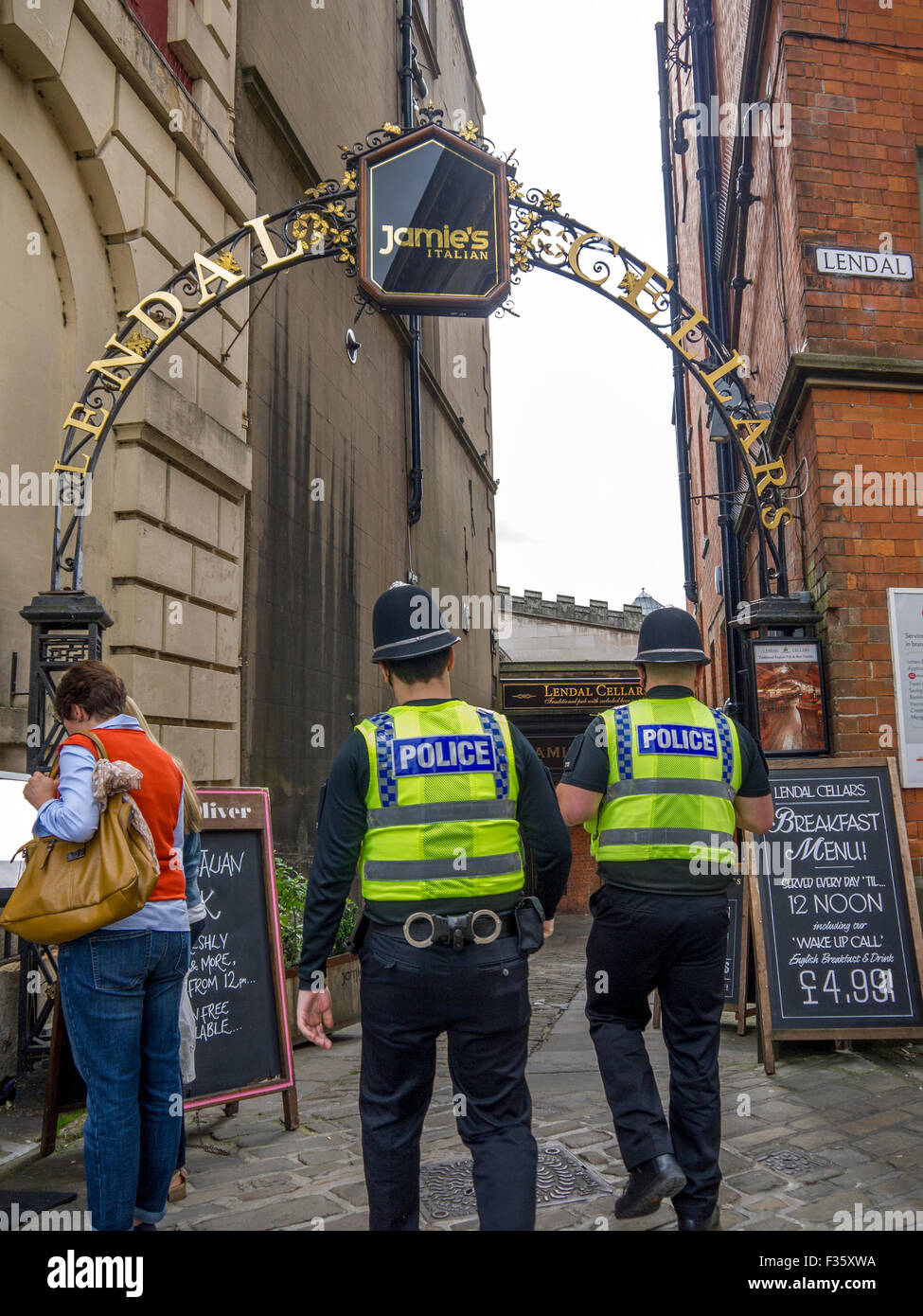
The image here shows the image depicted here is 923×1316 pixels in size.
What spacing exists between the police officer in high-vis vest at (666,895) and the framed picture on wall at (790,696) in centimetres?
242

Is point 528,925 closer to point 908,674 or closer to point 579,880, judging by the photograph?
point 908,674

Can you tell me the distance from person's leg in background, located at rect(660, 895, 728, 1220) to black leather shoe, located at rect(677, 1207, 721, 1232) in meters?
0.03

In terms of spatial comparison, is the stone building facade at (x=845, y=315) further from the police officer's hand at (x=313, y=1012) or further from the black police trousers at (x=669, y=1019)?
the police officer's hand at (x=313, y=1012)

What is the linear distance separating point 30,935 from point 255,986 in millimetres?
1968

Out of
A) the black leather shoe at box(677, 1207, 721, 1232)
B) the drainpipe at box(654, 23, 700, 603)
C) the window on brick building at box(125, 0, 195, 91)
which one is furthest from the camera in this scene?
the drainpipe at box(654, 23, 700, 603)

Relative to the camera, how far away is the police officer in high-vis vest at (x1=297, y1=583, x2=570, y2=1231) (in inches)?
110

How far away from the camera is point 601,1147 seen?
428cm

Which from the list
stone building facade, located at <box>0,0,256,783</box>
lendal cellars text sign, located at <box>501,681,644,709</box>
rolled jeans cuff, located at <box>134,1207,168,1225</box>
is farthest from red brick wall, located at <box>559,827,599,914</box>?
rolled jeans cuff, located at <box>134,1207,168,1225</box>

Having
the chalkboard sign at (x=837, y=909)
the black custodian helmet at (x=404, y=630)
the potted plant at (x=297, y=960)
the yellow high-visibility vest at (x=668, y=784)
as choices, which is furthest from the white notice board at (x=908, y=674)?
the black custodian helmet at (x=404, y=630)

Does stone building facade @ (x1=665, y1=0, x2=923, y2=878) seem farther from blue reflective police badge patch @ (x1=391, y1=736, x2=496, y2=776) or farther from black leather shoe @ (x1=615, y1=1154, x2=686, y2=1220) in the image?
blue reflective police badge patch @ (x1=391, y1=736, x2=496, y2=776)

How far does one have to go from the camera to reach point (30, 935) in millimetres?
3094

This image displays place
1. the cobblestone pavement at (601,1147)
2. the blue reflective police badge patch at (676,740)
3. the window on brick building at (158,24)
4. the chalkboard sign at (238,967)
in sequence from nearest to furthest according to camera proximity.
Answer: the cobblestone pavement at (601,1147) < the blue reflective police badge patch at (676,740) < the chalkboard sign at (238,967) < the window on brick building at (158,24)

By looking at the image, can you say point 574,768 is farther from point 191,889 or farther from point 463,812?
point 191,889

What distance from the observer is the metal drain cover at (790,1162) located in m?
3.89
